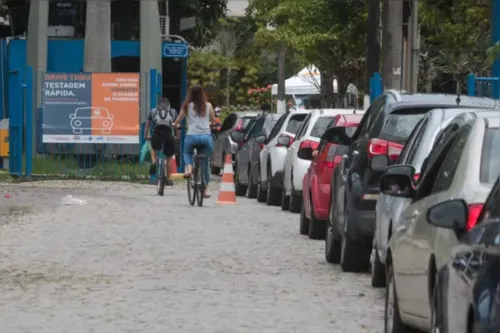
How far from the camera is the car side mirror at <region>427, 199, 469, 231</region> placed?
21.5 feet

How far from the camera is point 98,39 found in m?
33.3

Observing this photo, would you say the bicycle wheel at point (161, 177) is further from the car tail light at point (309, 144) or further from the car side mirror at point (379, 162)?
the car side mirror at point (379, 162)

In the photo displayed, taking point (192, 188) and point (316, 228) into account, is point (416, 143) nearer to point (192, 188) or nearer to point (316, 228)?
point (316, 228)

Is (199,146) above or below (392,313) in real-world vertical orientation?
above

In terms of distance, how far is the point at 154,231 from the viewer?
17.5m

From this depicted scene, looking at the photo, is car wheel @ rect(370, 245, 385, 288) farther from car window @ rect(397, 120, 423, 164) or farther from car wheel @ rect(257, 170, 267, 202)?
car wheel @ rect(257, 170, 267, 202)

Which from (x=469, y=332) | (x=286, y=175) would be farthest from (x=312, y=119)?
(x=469, y=332)

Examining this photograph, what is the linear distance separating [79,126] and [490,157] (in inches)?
847

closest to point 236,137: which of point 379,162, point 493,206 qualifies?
point 379,162

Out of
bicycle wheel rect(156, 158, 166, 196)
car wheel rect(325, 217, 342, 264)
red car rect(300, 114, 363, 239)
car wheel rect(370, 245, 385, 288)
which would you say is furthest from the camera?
bicycle wheel rect(156, 158, 166, 196)

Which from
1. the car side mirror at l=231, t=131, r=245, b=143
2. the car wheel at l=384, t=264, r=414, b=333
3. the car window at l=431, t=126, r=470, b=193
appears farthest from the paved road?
the car side mirror at l=231, t=131, r=245, b=143

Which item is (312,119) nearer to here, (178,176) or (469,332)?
(178,176)

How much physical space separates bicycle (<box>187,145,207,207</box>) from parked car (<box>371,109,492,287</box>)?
394 inches

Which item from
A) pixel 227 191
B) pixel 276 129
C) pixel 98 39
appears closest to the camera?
pixel 227 191
